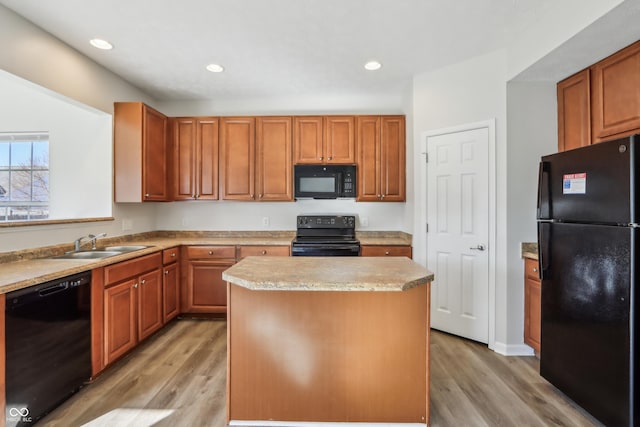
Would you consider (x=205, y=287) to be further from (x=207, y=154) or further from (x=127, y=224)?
(x=207, y=154)

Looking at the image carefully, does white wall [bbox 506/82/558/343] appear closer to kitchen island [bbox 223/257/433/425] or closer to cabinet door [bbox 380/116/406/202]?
cabinet door [bbox 380/116/406/202]

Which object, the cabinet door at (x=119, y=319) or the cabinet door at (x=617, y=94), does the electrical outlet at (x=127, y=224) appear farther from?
the cabinet door at (x=617, y=94)

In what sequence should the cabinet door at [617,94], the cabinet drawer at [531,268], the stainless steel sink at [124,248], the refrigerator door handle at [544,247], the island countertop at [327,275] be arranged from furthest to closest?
1. the stainless steel sink at [124,248]
2. the cabinet drawer at [531,268]
3. the refrigerator door handle at [544,247]
4. the cabinet door at [617,94]
5. the island countertop at [327,275]

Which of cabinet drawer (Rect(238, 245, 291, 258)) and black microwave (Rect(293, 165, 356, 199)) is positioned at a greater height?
black microwave (Rect(293, 165, 356, 199))

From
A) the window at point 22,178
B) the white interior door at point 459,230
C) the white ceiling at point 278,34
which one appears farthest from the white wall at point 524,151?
the window at point 22,178

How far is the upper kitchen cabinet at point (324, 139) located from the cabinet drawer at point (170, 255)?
66.6 inches

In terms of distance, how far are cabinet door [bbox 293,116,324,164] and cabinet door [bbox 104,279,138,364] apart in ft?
7.00

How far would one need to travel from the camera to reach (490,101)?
8.39ft

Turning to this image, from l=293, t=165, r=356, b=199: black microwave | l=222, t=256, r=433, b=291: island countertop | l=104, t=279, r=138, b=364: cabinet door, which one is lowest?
l=104, t=279, r=138, b=364: cabinet door

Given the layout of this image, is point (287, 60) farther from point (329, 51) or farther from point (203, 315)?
point (203, 315)

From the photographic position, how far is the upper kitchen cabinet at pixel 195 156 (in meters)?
3.50

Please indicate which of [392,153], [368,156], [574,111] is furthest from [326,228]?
[574,111]

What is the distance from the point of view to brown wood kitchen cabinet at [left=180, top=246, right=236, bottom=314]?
324 centimetres

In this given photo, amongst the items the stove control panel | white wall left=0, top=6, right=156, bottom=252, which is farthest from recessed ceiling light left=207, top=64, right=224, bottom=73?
the stove control panel
